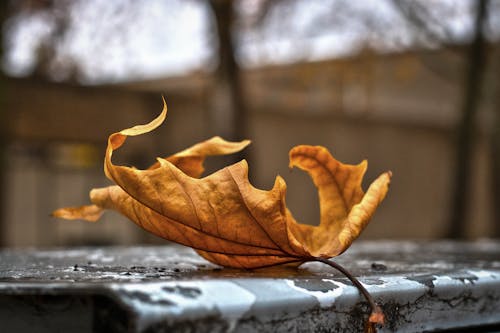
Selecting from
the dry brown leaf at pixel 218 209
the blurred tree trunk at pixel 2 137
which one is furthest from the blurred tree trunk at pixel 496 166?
the dry brown leaf at pixel 218 209

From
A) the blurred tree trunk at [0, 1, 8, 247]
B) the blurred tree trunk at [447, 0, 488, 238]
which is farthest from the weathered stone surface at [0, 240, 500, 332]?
the blurred tree trunk at [0, 1, 8, 247]

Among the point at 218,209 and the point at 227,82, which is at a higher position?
the point at 227,82

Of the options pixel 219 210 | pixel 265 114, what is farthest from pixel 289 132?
pixel 219 210

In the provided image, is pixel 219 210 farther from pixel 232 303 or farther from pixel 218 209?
pixel 232 303

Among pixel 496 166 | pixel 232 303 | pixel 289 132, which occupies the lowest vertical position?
pixel 496 166

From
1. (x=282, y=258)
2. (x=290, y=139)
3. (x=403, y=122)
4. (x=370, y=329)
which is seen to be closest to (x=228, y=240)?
(x=282, y=258)

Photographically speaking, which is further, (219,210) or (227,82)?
(227,82)
